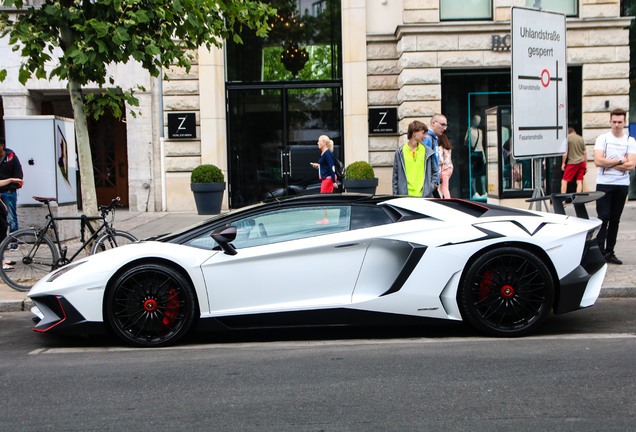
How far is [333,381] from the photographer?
4.63m

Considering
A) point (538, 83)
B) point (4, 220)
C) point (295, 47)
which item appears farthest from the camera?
point (295, 47)

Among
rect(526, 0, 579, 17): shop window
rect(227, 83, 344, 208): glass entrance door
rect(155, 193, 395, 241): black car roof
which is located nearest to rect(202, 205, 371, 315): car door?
rect(155, 193, 395, 241): black car roof

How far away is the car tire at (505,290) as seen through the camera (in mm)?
5598

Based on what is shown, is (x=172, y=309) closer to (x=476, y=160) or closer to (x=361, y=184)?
(x=361, y=184)

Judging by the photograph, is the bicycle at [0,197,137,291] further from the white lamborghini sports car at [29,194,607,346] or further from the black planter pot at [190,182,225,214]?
the black planter pot at [190,182,225,214]

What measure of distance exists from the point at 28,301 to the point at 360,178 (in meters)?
8.92

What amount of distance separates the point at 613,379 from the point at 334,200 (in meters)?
2.56

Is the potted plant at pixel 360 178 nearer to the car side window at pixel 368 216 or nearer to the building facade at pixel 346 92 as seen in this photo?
the building facade at pixel 346 92

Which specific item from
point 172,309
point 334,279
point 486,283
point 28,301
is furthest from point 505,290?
point 28,301

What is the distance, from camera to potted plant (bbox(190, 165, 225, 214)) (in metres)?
15.4

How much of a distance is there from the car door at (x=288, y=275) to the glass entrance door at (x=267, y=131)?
38.5 ft

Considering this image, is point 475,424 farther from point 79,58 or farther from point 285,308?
Answer: point 79,58

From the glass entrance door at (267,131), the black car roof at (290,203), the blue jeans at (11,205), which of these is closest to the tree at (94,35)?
the blue jeans at (11,205)

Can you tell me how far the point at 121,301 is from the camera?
567 centimetres
